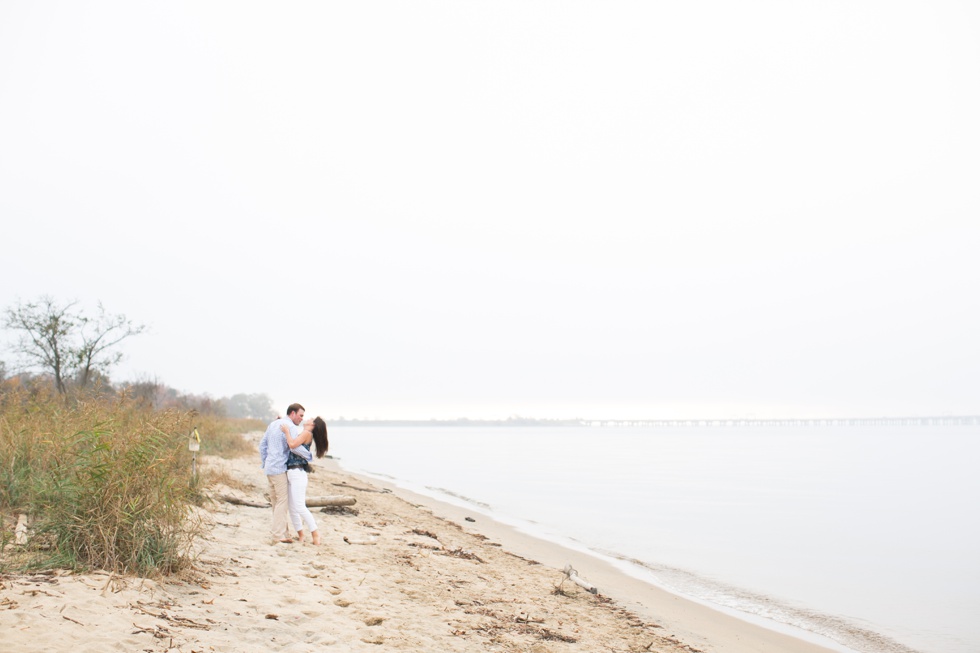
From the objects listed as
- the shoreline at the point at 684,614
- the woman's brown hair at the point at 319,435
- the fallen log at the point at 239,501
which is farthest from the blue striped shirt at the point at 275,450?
the shoreline at the point at 684,614

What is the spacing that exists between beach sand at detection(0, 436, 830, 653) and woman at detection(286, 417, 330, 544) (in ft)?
1.32

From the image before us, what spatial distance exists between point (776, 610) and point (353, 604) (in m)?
8.00

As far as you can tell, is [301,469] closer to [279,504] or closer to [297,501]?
[297,501]

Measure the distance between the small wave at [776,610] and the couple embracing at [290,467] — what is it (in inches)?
267

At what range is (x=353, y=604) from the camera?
6.76 metres

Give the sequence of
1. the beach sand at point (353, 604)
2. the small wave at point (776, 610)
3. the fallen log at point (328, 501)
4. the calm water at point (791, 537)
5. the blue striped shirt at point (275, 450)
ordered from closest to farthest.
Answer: the beach sand at point (353, 604) → the blue striped shirt at point (275, 450) → the small wave at point (776, 610) → the calm water at point (791, 537) → the fallen log at point (328, 501)

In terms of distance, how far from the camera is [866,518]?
967 inches

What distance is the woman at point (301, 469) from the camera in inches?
371

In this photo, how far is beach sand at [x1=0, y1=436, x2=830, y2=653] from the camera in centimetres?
486

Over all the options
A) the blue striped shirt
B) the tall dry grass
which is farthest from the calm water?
the tall dry grass

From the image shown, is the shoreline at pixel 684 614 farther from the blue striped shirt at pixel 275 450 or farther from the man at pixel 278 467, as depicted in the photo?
the blue striped shirt at pixel 275 450

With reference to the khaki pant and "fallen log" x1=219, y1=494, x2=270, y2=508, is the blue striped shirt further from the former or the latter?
"fallen log" x1=219, y1=494, x2=270, y2=508

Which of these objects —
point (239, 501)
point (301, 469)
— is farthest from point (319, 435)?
point (239, 501)

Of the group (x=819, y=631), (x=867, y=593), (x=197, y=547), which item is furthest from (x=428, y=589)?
(x=867, y=593)
